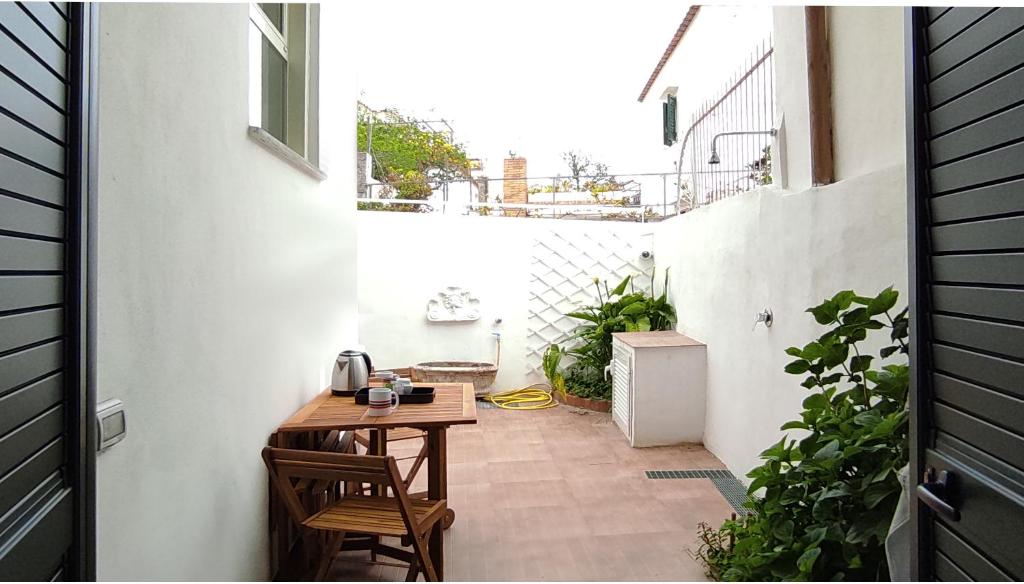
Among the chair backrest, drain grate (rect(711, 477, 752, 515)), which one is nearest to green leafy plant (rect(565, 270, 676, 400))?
drain grate (rect(711, 477, 752, 515))

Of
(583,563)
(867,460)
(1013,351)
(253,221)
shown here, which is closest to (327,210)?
(253,221)

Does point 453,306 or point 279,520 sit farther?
point 453,306

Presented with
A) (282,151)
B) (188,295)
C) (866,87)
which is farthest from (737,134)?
(188,295)

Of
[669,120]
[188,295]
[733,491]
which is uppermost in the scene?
[669,120]

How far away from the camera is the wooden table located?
247 cm

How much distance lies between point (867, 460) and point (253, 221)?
2246 millimetres

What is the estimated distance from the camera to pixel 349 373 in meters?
3.12

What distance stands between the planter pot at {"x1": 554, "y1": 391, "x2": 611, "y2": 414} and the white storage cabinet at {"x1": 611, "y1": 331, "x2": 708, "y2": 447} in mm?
1080

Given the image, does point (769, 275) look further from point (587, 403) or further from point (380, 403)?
point (587, 403)

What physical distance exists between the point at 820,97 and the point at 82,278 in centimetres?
302

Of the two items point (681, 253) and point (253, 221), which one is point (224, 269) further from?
point (681, 253)

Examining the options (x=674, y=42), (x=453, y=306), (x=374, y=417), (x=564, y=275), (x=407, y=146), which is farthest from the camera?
(x=407, y=146)

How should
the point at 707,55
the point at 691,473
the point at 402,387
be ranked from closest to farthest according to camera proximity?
the point at 402,387 → the point at 691,473 → the point at 707,55

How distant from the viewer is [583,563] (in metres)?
2.67
